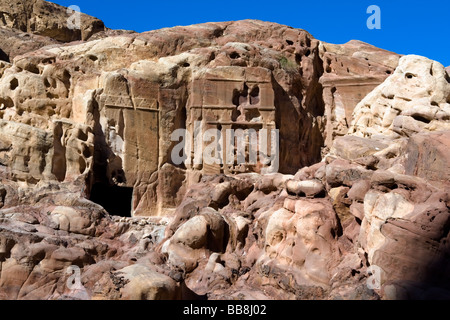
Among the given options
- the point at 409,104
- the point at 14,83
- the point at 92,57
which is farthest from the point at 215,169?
the point at 14,83

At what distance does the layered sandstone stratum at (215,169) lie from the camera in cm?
1159

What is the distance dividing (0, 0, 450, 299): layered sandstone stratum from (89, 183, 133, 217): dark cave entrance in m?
0.05

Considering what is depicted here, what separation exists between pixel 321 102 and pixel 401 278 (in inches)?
570

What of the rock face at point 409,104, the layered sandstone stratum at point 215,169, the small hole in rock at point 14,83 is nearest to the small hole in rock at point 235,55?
the layered sandstone stratum at point 215,169

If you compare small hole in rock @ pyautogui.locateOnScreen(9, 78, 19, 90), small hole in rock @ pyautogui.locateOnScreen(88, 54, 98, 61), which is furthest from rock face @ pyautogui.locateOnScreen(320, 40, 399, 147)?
small hole in rock @ pyautogui.locateOnScreen(9, 78, 19, 90)

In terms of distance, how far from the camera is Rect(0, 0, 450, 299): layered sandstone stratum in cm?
1159

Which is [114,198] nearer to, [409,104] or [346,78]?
[346,78]

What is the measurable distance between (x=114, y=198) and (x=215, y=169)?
164 inches

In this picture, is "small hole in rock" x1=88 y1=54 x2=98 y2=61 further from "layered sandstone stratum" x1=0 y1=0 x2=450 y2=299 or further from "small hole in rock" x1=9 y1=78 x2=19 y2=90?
"small hole in rock" x1=9 y1=78 x2=19 y2=90

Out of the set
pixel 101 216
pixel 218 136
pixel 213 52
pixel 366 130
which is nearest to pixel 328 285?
pixel 366 130

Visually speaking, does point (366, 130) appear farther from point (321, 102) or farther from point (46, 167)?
point (46, 167)

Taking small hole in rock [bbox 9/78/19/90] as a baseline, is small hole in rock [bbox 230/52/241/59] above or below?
above

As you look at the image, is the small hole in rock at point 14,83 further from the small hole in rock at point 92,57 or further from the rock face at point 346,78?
the rock face at point 346,78

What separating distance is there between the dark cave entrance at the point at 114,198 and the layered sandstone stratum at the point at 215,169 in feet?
0.18
